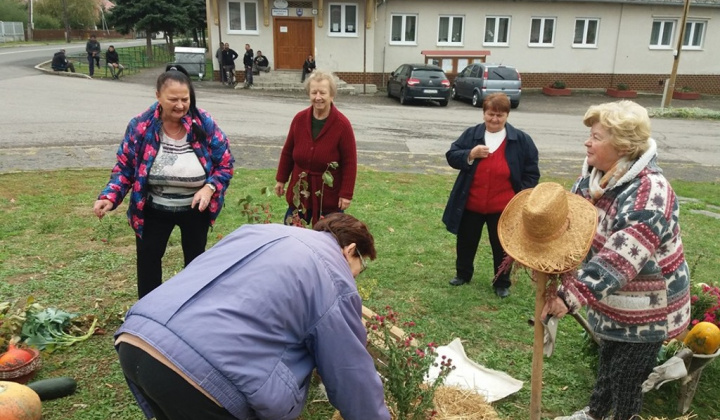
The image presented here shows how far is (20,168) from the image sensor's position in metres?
8.83

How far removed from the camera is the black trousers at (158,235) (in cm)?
385

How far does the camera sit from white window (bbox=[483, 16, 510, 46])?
2683 cm

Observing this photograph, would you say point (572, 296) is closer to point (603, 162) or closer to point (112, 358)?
point (603, 162)

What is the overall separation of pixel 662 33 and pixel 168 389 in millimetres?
31931

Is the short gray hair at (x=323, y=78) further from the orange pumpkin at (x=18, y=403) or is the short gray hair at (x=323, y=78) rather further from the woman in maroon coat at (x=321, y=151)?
the orange pumpkin at (x=18, y=403)

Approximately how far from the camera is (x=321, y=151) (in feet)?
14.8

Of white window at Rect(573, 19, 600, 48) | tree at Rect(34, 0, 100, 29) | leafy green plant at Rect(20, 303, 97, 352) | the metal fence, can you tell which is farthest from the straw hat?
tree at Rect(34, 0, 100, 29)

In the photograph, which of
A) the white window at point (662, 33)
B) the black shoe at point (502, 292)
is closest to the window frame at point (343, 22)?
the white window at point (662, 33)

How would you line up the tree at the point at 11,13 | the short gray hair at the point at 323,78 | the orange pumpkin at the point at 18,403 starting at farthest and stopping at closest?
the tree at the point at 11,13, the short gray hair at the point at 323,78, the orange pumpkin at the point at 18,403

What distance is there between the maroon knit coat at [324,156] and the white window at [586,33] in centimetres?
2609

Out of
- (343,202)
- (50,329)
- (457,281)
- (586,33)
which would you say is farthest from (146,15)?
(50,329)

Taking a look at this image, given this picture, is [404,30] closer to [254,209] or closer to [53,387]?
[254,209]

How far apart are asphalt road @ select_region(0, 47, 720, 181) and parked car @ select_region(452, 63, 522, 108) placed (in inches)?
29.8

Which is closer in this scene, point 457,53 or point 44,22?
point 457,53
